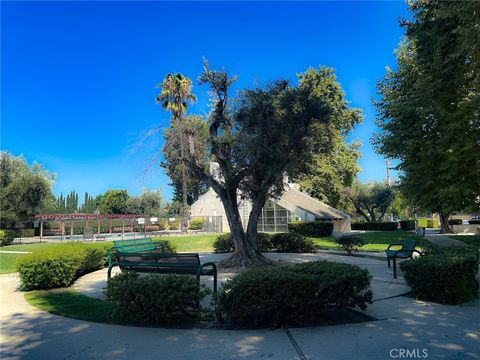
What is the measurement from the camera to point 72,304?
669 cm

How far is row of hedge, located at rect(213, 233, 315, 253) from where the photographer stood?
15.6 meters


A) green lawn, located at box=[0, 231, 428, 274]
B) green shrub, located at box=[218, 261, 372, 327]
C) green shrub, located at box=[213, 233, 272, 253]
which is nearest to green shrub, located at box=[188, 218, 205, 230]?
green lawn, located at box=[0, 231, 428, 274]

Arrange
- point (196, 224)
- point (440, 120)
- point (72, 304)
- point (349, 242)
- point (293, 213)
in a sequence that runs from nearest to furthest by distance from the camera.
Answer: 1. point (72, 304)
2. point (440, 120)
3. point (349, 242)
4. point (293, 213)
5. point (196, 224)

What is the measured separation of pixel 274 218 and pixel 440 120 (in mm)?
24585

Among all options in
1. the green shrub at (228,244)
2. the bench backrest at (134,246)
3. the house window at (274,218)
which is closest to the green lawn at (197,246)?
the green shrub at (228,244)

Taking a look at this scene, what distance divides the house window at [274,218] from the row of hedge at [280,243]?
17.9 m

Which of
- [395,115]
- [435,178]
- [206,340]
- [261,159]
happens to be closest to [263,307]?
[206,340]

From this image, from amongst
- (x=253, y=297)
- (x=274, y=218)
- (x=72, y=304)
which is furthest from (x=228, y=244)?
(x=274, y=218)

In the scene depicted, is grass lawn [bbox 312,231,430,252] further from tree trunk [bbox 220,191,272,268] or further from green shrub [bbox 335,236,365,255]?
tree trunk [bbox 220,191,272,268]

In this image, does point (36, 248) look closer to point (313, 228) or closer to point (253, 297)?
point (313, 228)

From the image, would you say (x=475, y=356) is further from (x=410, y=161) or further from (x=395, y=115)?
(x=395, y=115)

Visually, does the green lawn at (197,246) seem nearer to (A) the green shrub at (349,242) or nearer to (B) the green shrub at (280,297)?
(A) the green shrub at (349,242)

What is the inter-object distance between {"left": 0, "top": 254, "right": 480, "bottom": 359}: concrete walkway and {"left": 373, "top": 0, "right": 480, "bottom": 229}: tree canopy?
22.2 ft

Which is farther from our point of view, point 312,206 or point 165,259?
point 312,206
